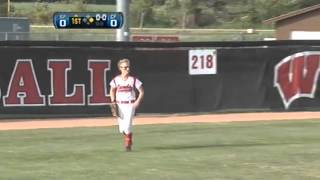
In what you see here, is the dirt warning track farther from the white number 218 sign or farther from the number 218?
the number 218

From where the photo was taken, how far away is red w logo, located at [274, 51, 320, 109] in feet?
63.7

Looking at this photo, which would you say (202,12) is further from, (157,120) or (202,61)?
(157,120)

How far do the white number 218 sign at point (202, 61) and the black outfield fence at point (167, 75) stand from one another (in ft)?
0.08

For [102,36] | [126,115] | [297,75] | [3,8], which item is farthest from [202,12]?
[126,115]

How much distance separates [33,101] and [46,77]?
655mm

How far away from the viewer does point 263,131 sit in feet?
49.0

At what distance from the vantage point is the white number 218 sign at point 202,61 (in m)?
18.9

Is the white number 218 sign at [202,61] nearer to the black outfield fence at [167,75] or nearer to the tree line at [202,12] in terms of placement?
the black outfield fence at [167,75]
